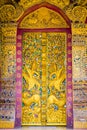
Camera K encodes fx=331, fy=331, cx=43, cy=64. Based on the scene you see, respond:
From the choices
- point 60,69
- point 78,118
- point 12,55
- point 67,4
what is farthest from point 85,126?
point 67,4

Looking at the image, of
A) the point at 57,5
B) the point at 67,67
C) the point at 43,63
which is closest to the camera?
the point at 57,5

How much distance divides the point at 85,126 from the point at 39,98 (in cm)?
127

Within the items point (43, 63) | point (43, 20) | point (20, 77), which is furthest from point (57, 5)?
point (20, 77)

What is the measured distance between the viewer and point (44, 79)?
7906 millimetres

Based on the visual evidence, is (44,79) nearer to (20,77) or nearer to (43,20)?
(20,77)

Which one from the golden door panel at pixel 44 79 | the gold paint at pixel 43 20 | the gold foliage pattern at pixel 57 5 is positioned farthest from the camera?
the gold paint at pixel 43 20

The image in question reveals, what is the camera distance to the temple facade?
757 cm

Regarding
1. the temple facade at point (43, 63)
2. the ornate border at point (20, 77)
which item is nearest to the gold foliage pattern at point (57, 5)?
the temple facade at point (43, 63)

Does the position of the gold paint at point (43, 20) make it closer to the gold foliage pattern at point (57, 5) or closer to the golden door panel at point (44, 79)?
the golden door panel at point (44, 79)

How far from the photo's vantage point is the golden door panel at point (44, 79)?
7.80m

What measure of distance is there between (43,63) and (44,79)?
0.38 m

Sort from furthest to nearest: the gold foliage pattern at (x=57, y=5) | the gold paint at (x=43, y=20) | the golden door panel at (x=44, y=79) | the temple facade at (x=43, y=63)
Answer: the gold paint at (x=43, y=20) → the golden door panel at (x=44, y=79) → the gold foliage pattern at (x=57, y=5) → the temple facade at (x=43, y=63)

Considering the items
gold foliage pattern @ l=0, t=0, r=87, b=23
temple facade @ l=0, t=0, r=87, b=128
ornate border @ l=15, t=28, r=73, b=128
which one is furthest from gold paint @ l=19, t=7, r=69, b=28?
gold foliage pattern @ l=0, t=0, r=87, b=23

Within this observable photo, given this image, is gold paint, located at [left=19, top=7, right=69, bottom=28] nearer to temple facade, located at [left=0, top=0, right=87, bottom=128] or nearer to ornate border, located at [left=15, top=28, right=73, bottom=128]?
temple facade, located at [left=0, top=0, right=87, bottom=128]
